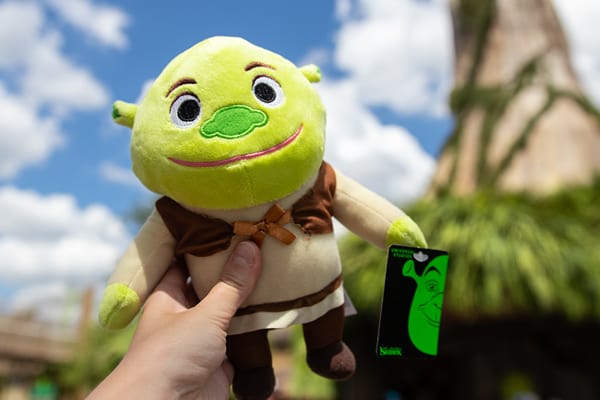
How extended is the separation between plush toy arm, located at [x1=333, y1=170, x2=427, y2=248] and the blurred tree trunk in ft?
17.9

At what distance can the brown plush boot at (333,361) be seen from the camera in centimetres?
108

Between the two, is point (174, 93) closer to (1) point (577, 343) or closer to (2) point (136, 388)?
(2) point (136, 388)

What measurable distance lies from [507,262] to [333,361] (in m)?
3.71

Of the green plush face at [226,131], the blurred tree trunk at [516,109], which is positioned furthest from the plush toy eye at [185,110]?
the blurred tree trunk at [516,109]

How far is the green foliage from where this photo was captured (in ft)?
14.5

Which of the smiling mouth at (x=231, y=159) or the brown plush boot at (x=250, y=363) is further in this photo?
the brown plush boot at (x=250, y=363)

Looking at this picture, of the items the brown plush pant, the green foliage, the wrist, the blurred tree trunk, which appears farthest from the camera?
the blurred tree trunk

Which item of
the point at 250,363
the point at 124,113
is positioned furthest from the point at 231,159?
the point at 250,363

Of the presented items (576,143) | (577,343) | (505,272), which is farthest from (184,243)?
(576,143)

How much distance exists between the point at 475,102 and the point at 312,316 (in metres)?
7.36

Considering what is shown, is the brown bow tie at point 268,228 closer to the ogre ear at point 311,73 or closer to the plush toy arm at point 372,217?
the plush toy arm at point 372,217

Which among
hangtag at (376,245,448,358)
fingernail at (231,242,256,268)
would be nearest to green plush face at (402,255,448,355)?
hangtag at (376,245,448,358)

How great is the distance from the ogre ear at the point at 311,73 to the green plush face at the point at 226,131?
4.1 inches

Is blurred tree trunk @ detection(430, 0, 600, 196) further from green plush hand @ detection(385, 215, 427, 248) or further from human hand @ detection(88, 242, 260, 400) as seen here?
human hand @ detection(88, 242, 260, 400)
